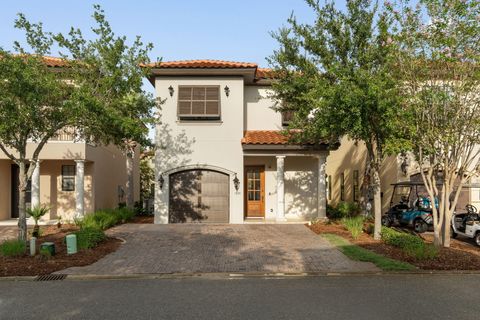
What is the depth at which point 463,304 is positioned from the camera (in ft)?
22.1

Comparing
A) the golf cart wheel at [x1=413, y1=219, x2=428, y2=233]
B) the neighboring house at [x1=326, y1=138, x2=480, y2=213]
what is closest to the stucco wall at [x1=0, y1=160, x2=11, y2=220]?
the neighboring house at [x1=326, y1=138, x2=480, y2=213]

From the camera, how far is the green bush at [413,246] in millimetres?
10016

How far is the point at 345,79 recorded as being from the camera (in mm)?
11383

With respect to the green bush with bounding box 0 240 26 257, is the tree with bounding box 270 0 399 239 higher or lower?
higher

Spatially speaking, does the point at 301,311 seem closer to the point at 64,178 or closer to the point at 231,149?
the point at 231,149

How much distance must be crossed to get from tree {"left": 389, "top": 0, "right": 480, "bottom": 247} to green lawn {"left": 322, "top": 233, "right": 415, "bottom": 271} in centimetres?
214

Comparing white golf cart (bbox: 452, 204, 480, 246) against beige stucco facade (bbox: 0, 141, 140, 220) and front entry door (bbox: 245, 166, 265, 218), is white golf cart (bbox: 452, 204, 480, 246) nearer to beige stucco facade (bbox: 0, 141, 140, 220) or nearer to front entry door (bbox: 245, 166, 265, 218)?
front entry door (bbox: 245, 166, 265, 218)

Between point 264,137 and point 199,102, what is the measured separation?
10.7 feet

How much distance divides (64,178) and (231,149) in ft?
27.2

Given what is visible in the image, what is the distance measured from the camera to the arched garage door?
58.8ft

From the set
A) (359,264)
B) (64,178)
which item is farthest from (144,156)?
(359,264)

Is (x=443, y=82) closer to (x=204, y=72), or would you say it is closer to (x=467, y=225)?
(x=467, y=225)

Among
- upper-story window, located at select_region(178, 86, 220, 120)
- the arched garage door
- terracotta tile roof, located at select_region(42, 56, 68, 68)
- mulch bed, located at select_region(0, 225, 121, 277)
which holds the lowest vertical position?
mulch bed, located at select_region(0, 225, 121, 277)

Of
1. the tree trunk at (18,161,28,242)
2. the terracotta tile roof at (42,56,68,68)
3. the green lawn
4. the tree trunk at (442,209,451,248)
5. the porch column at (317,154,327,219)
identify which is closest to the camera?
the green lawn
